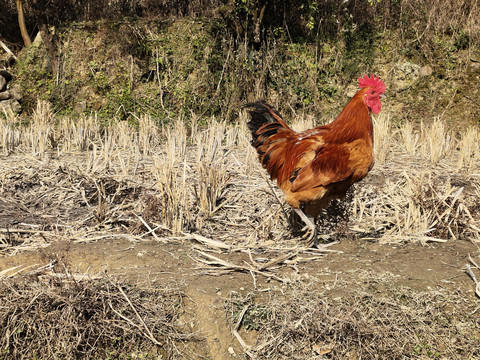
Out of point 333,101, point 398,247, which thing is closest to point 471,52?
point 333,101

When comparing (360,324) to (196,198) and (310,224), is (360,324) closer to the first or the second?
(310,224)

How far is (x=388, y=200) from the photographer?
5.48 m

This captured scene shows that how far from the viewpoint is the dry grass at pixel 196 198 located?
4.77m

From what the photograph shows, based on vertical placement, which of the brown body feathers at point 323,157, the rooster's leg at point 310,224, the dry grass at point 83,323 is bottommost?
the dry grass at point 83,323

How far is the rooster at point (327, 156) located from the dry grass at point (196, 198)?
465mm

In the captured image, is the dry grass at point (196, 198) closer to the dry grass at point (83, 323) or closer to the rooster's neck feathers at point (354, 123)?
the rooster's neck feathers at point (354, 123)

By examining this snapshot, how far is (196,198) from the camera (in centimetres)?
513

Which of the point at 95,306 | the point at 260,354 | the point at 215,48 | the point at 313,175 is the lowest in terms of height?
the point at 260,354

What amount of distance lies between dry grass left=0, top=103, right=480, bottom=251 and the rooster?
47 centimetres

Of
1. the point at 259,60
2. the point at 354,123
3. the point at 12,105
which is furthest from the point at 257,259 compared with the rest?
the point at 12,105

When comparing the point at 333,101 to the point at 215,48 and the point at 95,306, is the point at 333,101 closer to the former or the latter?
the point at 215,48

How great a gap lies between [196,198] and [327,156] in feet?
5.32

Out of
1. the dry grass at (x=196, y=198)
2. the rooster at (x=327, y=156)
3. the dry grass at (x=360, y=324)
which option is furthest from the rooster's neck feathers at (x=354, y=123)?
the dry grass at (x=360, y=324)

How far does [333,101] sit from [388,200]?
6.96 meters
